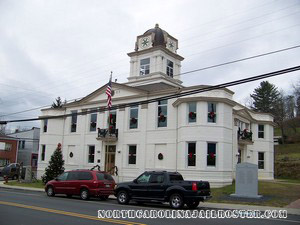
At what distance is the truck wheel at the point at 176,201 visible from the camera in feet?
48.9

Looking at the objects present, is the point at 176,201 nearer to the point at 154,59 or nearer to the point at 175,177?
the point at 175,177

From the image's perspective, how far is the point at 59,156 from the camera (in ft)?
99.0

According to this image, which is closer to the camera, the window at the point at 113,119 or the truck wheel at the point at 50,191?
the truck wheel at the point at 50,191

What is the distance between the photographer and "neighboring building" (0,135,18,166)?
176ft

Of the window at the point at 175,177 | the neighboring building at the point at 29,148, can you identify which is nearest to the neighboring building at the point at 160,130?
the window at the point at 175,177

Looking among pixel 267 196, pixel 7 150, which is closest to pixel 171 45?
pixel 267 196

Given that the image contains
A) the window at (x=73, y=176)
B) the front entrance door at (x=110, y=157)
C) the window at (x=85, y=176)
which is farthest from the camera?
the front entrance door at (x=110, y=157)

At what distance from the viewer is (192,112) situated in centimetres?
2569

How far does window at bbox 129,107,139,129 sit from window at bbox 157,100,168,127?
2462mm

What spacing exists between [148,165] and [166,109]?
198 inches

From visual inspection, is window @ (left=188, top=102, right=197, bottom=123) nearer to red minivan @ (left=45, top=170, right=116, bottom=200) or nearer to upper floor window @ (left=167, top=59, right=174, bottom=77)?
red minivan @ (left=45, top=170, right=116, bottom=200)

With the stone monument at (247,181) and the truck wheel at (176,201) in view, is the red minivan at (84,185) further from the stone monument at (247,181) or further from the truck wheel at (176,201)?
the stone monument at (247,181)

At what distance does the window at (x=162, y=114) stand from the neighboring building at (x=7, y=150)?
3472 cm

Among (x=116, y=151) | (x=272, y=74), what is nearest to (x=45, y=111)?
(x=116, y=151)
